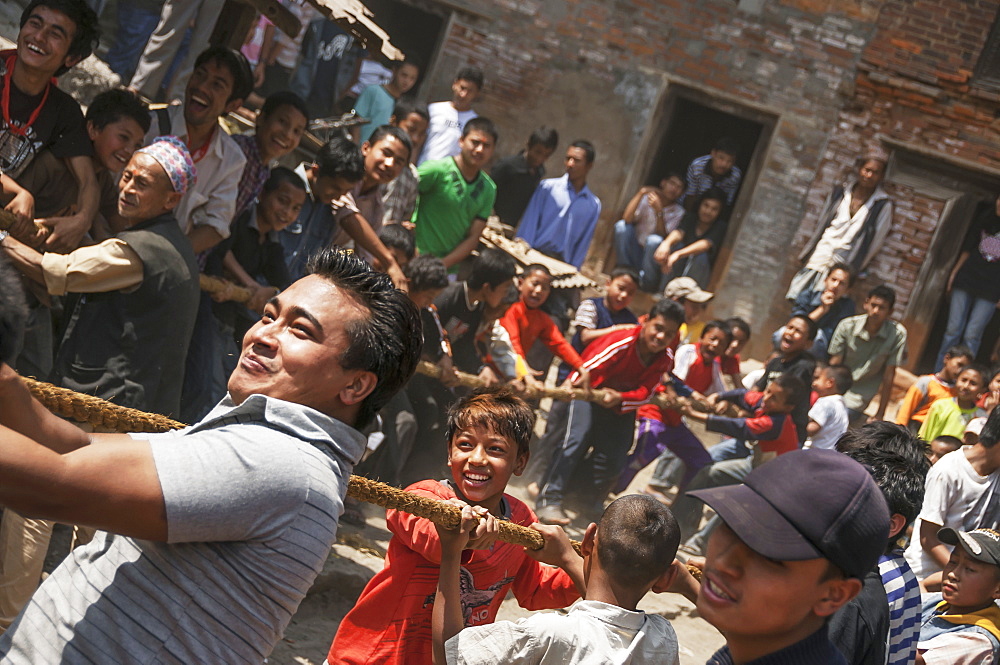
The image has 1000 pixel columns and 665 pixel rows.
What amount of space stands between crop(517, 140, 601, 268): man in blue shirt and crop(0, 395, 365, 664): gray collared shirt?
8.30 metres

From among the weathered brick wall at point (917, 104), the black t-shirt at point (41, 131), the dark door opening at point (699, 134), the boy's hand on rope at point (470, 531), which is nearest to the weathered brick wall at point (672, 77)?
the weathered brick wall at point (917, 104)

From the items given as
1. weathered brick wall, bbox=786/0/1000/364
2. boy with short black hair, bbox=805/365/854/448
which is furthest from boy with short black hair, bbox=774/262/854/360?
boy with short black hair, bbox=805/365/854/448

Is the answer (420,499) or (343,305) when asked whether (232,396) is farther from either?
(420,499)

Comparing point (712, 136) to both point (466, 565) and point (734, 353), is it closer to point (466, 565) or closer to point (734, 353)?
point (734, 353)

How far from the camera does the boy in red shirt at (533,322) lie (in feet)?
24.4

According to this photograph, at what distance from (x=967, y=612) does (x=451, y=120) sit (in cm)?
723

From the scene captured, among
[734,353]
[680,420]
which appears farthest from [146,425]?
[734,353]

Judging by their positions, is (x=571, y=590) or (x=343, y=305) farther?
(x=571, y=590)

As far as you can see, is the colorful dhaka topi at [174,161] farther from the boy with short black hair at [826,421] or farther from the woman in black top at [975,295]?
the woman in black top at [975,295]

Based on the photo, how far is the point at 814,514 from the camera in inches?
75.1

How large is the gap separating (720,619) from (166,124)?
14.5 ft

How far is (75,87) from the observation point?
8125 millimetres

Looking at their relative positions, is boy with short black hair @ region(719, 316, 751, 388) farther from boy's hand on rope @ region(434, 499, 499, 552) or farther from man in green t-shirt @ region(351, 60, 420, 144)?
boy's hand on rope @ region(434, 499, 499, 552)

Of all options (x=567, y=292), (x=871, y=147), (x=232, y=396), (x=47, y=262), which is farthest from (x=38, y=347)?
(x=871, y=147)
